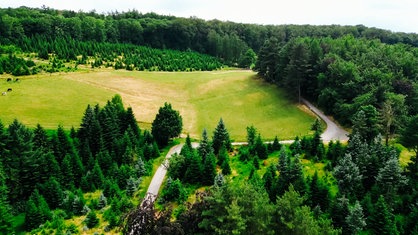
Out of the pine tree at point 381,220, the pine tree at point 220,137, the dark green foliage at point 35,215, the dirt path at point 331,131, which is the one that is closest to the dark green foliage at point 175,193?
the dark green foliage at point 35,215

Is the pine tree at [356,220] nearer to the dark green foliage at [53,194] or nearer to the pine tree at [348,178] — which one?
the pine tree at [348,178]

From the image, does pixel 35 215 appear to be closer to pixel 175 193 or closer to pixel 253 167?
pixel 175 193

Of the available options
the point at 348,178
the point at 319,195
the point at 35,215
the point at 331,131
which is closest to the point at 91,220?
the point at 35,215

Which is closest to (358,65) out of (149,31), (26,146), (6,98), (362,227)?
(362,227)

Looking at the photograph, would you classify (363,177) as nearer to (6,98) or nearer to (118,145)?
(118,145)

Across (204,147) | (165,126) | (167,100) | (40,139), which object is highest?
(40,139)
